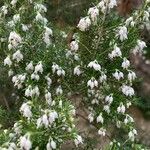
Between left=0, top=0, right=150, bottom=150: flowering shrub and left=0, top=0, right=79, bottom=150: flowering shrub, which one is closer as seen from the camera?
left=0, top=0, right=79, bottom=150: flowering shrub

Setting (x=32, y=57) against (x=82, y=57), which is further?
(x=82, y=57)

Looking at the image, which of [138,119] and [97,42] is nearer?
[97,42]

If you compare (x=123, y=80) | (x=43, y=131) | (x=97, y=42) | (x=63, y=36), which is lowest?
(x=43, y=131)

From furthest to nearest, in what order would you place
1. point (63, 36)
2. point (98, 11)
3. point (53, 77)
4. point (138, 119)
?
point (138, 119) < point (63, 36) < point (53, 77) < point (98, 11)

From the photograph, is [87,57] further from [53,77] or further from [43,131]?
[43,131]

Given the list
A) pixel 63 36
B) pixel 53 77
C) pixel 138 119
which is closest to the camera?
pixel 53 77

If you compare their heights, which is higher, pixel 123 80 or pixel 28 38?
pixel 28 38

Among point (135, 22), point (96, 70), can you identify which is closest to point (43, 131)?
point (96, 70)

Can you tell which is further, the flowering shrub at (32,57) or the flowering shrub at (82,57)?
the flowering shrub at (82,57)
